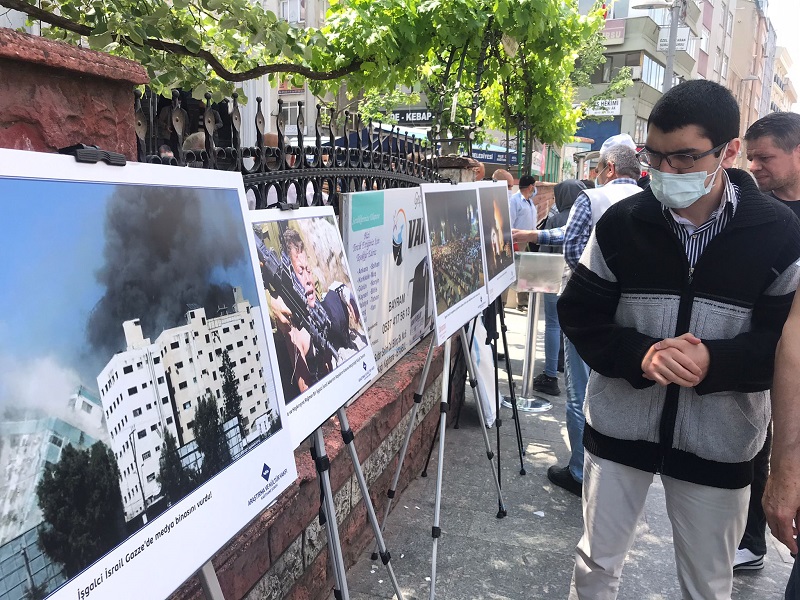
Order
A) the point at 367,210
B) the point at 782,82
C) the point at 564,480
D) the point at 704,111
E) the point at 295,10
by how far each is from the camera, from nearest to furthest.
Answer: the point at 704,111, the point at 367,210, the point at 564,480, the point at 295,10, the point at 782,82

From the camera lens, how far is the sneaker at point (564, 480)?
399cm

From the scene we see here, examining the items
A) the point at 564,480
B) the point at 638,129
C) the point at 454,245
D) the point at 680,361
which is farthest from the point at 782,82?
the point at 680,361

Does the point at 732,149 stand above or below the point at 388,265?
above

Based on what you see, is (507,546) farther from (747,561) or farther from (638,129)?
(638,129)

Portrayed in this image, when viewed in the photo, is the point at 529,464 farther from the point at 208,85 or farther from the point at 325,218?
the point at 208,85

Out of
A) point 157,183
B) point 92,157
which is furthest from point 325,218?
point 92,157

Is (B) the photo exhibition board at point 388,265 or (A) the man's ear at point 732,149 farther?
(B) the photo exhibition board at point 388,265

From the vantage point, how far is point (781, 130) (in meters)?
3.25

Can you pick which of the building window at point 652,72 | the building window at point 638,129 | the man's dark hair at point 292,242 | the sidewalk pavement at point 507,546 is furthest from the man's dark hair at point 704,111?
the building window at point 652,72

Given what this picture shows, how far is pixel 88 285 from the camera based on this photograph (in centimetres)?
104

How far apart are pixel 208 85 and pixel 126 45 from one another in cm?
56

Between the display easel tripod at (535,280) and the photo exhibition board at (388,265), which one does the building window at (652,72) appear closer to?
the display easel tripod at (535,280)

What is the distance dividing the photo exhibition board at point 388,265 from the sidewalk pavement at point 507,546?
0.99 meters

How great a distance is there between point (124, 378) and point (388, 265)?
233cm
